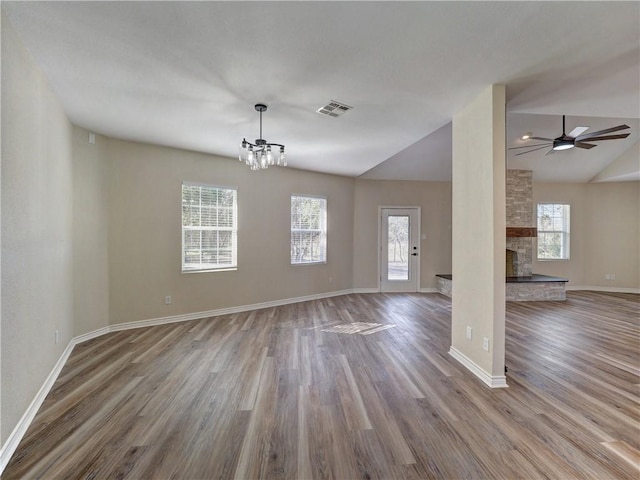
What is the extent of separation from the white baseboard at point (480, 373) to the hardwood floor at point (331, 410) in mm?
69

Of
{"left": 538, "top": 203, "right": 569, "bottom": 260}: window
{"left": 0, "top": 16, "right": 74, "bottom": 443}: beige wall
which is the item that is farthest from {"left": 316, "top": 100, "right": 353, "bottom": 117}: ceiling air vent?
{"left": 538, "top": 203, "right": 569, "bottom": 260}: window

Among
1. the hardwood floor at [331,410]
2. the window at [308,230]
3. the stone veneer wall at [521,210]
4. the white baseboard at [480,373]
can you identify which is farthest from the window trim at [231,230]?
the stone veneer wall at [521,210]

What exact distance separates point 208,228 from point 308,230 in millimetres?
2132

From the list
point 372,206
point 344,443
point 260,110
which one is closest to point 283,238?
point 372,206

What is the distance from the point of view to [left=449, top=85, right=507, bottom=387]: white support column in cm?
271

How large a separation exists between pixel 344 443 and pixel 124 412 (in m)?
1.68

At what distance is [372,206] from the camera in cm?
727

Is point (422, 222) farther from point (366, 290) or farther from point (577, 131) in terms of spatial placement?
point (577, 131)

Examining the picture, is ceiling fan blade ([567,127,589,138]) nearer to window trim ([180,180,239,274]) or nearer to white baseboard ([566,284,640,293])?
white baseboard ([566,284,640,293])

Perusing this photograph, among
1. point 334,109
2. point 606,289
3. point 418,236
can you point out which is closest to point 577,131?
point 418,236

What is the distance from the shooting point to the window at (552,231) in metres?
7.60

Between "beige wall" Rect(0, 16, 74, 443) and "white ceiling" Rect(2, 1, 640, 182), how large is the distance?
10.7 inches

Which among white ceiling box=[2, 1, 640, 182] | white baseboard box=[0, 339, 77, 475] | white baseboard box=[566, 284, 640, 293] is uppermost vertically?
white ceiling box=[2, 1, 640, 182]

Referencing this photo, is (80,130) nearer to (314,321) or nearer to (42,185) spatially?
(42,185)
